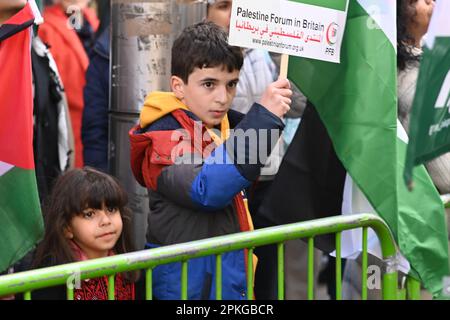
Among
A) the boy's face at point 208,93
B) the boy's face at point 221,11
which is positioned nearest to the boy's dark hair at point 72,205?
the boy's face at point 208,93

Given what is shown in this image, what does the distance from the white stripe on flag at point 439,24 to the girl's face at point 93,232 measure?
142 cm

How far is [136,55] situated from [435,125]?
5.00ft

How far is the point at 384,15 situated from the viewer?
4457 mm

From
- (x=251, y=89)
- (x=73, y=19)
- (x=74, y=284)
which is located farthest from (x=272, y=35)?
(x=73, y=19)

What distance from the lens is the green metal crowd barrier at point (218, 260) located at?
10.7 feet

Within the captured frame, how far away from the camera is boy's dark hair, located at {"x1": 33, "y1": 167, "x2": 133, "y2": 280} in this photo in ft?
14.0

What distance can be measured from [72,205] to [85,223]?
88mm

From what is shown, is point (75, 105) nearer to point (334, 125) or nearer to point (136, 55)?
point (136, 55)

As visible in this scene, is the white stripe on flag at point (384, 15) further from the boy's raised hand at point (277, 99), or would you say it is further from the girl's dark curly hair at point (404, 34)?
the girl's dark curly hair at point (404, 34)

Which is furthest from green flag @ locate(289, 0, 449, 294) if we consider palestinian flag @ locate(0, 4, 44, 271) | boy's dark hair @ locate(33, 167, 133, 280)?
palestinian flag @ locate(0, 4, 44, 271)


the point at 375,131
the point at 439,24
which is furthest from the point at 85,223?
the point at 439,24

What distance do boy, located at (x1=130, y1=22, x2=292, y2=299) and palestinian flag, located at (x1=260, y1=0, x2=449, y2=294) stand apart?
1.16 feet

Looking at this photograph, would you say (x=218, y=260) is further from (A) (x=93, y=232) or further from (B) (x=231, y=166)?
(A) (x=93, y=232)
